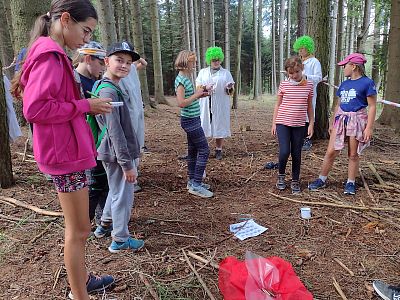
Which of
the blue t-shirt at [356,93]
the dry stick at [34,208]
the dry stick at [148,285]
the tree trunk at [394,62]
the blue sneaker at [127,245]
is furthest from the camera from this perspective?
the tree trunk at [394,62]

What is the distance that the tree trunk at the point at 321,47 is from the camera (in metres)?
6.61

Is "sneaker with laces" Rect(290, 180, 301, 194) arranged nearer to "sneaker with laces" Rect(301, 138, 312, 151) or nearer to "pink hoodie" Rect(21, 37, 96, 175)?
"sneaker with laces" Rect(301, 138, 312, 151)

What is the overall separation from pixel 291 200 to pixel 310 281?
62.9 inches

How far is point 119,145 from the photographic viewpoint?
2729 millimetres

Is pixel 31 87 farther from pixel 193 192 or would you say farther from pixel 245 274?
pixel 193 192

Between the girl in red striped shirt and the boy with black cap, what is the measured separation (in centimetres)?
232

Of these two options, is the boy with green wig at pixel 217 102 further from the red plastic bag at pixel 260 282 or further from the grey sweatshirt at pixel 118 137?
the red plastic bag at pixel 260 282

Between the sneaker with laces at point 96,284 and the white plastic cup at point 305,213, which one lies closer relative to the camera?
the sneaker with laces at point 96,284

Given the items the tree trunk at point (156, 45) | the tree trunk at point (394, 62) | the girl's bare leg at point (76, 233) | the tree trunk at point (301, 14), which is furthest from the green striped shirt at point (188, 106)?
the tree trunk at point (301, 14)

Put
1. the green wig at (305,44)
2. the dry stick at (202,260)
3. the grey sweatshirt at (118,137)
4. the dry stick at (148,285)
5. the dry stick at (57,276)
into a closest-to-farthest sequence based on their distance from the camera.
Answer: the dry stick at (148,285) < the dry stick at (57,276) < the grey sweatshirt at (118,137) < the dry stick at (202,260) < the green wig at (305,44)

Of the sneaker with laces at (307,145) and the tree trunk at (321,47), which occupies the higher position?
the tree trunk at (321,47)

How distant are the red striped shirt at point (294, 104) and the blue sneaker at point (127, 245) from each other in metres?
2.52

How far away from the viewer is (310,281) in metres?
2.74

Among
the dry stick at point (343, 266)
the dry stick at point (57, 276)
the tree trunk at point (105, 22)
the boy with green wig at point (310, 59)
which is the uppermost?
the tree trunk at point (105, 22)
